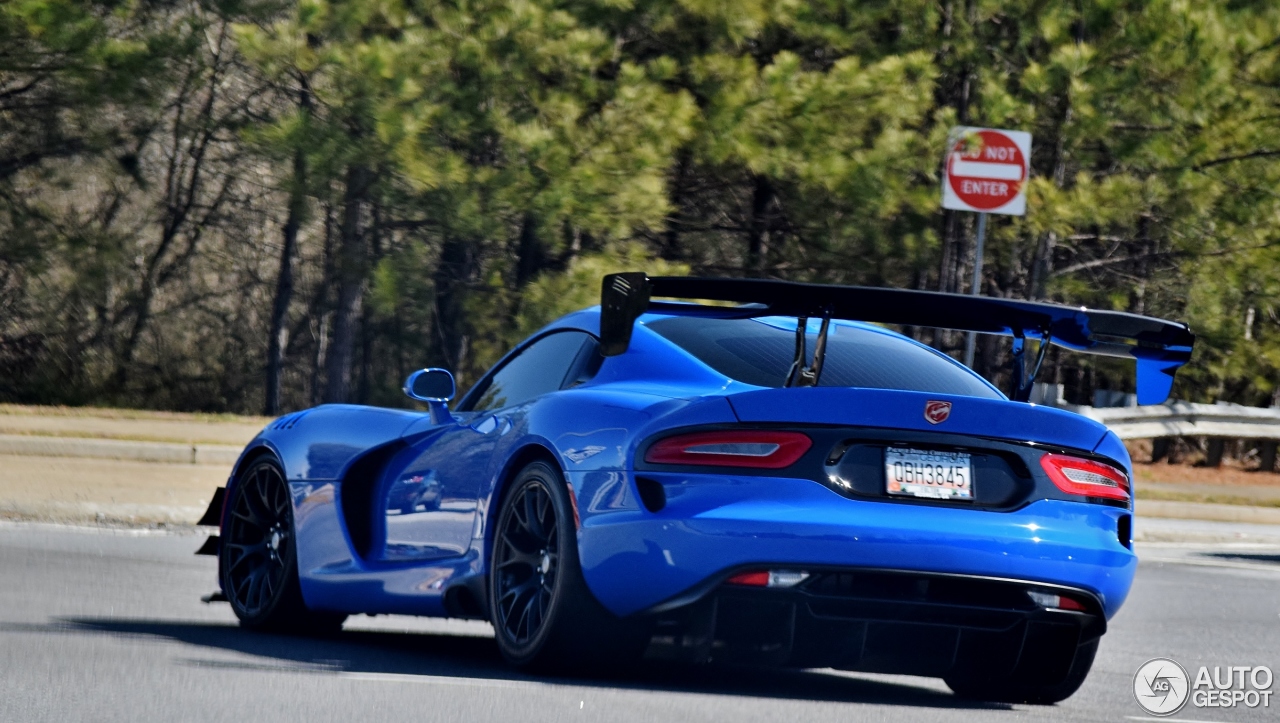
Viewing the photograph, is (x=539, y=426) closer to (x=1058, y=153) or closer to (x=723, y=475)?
(x=723, y=475)

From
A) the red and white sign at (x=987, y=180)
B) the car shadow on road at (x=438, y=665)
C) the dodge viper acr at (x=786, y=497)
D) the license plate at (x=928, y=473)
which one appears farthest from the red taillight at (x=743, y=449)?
the red and white sign at (x=987, y=180)

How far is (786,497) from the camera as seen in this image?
17.9 feet

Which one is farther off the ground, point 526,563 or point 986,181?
point 986,181

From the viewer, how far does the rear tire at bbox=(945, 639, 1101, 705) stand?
610 centimetres

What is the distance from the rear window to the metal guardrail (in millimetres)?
13431

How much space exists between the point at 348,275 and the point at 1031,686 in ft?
46.8

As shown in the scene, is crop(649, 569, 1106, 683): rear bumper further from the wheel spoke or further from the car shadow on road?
the wheel spoke

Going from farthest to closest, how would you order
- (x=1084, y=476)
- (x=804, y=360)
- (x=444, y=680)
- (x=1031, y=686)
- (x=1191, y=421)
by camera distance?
1. (x=1191, y=421)
2. (x=1031, y=686)
3. (x=444, y=680)
4. (x=804, y=360)
5. (x=1084, y=476)

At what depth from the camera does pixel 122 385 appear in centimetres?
2759

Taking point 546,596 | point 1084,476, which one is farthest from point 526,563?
point 1084,476

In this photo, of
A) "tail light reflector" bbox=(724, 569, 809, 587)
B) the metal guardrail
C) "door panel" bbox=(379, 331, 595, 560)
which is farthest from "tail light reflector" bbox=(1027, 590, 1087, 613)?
the metal guardrail

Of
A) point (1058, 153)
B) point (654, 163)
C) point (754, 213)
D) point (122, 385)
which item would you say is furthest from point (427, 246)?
point (122, 385)

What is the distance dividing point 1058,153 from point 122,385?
14.1m

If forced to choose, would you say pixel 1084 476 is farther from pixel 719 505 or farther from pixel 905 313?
pixel 719 505
